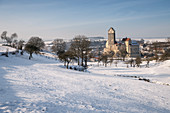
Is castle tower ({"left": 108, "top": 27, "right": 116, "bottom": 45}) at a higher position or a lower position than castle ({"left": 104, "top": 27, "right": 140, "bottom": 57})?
higher

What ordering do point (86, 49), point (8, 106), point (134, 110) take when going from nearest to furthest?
point (8, 106)
point (134, 110)
point (86, 49)

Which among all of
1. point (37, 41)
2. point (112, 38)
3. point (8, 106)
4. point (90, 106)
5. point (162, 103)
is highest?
point (112, 38)

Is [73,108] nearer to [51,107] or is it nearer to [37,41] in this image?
[51,107]

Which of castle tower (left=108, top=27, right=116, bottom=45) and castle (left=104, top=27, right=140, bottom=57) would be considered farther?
castle tower (left=108, top=27, right=116, bottom=45)

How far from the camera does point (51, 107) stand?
21.7ft

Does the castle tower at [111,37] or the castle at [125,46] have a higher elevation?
the castle tower at [111,37]

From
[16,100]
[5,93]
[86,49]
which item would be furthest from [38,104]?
[86,49]

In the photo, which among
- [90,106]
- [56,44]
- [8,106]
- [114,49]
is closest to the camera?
[8,106]

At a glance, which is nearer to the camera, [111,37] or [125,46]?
[125,46]

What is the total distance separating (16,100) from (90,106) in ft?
13.7

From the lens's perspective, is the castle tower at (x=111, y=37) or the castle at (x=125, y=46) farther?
the castle tower at (x=111, y=37)

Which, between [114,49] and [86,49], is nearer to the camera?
[86,49]

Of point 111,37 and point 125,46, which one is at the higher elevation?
point 111,37

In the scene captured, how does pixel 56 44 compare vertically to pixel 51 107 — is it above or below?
above
